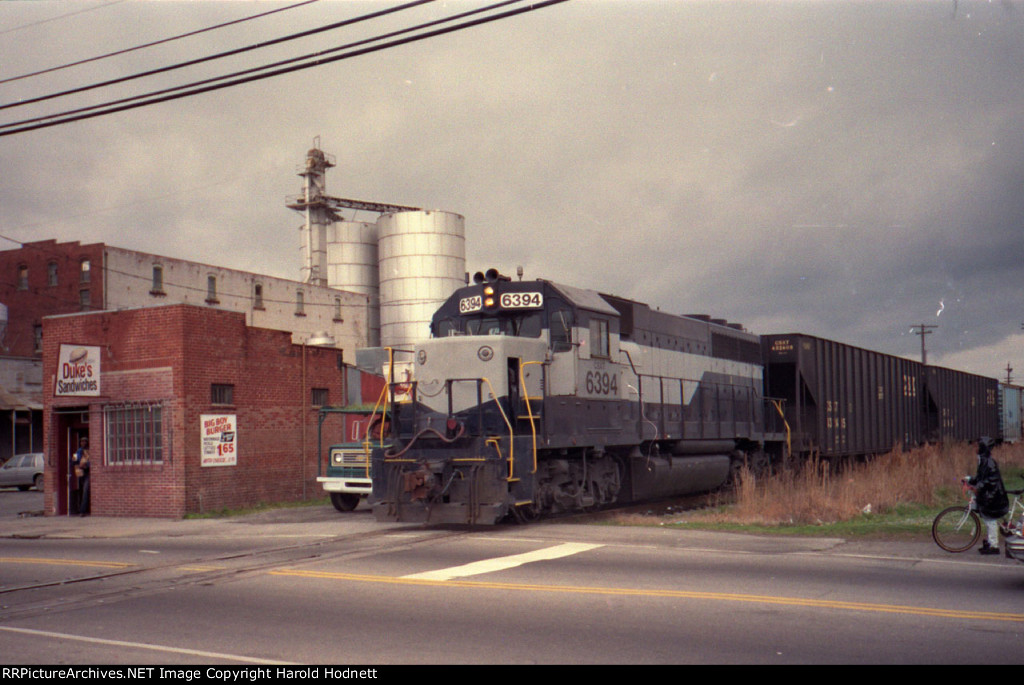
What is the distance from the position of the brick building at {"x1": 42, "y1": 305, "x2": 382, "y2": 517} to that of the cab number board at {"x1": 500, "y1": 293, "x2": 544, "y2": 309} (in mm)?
9703

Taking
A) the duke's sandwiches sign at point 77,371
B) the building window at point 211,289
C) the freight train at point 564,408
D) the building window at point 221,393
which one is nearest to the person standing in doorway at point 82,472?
the duke's sandwiches sign at point 77,371

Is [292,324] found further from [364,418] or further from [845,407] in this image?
[845,407]

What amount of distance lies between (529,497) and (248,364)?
452 inches

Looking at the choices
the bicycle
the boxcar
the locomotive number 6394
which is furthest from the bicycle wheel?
the boxcar

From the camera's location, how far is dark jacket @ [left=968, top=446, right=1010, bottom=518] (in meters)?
11.5

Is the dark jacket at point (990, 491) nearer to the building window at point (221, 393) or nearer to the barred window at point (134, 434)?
the building window at point (221, 393)

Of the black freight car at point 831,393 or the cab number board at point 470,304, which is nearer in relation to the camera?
the cab number board at point 470,304

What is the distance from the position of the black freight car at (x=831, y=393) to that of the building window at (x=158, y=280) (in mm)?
38110

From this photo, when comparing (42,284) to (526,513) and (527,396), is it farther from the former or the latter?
(527,396)

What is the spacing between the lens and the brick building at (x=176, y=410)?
2202cm

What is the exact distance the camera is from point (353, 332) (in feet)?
212

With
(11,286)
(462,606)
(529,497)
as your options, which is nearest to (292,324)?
(11,286)

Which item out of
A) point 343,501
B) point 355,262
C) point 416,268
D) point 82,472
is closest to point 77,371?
point 82,472

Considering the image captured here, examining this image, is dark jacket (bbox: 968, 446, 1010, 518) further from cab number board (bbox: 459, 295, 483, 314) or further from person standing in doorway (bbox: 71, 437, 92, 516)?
person standing in doorway (bbox: 71, 437, 92, 516)
